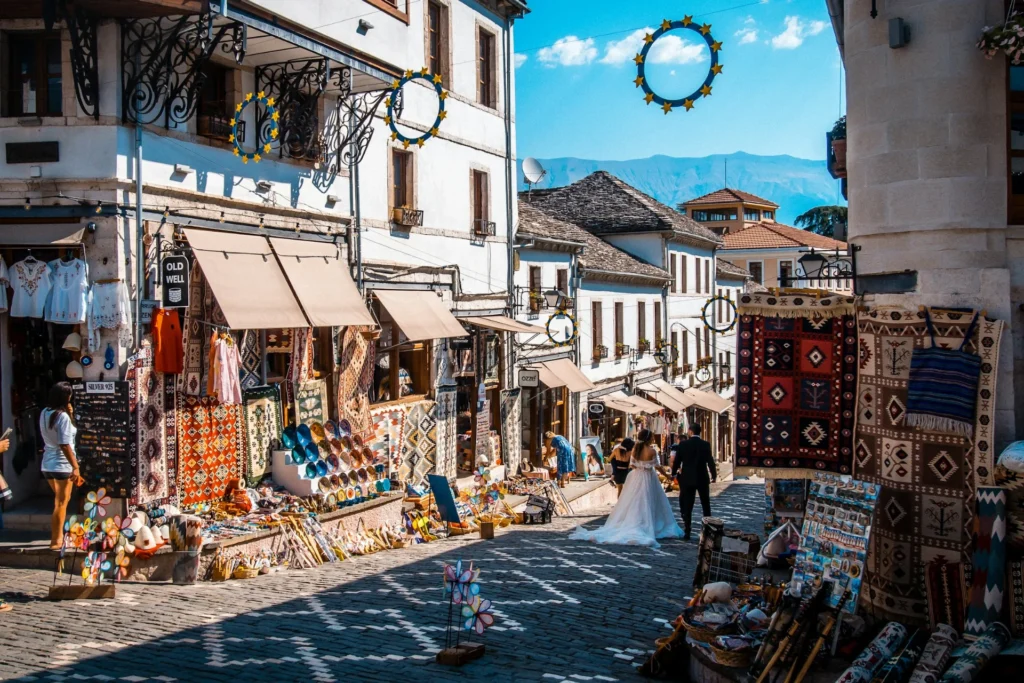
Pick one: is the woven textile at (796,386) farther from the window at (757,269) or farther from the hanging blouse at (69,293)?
the window at (757,269)

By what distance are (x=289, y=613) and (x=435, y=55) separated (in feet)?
46.1

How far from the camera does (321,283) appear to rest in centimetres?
1532

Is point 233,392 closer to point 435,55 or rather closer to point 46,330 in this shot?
point 46,330

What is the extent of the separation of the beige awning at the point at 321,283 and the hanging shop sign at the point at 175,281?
2.07 metres

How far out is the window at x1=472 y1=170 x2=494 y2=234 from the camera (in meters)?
22.3

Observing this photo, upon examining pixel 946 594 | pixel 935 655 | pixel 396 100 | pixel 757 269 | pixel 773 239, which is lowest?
pixel 935 655

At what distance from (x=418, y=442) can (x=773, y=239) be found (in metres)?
42.6

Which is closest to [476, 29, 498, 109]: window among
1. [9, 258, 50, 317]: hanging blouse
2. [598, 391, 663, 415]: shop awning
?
[598, 391, 663, 415]: shop awning

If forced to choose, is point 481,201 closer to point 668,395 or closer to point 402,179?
point 402,179

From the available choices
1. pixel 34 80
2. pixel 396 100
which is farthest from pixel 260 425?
pixel 396 100

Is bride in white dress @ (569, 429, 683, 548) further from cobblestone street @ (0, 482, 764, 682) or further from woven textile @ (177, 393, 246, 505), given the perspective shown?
woven textile @ (177, 393, 246, 505)

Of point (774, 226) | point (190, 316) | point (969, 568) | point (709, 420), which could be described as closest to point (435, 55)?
point (190, 316)

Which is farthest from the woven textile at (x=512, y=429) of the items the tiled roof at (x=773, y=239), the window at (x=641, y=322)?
the tiled roof at (x=773, y=239)

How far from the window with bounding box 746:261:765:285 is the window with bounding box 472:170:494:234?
37.4 meters
